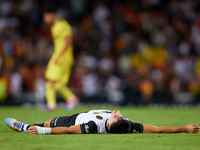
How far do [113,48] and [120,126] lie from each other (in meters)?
12.2

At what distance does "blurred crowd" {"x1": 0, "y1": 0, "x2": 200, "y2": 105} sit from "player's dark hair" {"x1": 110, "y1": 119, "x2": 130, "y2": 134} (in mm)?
8698

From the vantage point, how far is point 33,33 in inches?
691

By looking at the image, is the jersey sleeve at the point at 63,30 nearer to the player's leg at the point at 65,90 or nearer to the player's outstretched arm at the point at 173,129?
the player's leg at the point at 65,90

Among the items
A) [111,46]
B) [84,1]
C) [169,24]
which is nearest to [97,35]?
[111,46]

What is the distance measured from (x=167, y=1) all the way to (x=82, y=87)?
7.05 metres

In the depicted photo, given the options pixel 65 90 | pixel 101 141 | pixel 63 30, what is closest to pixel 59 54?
pixel 63 30

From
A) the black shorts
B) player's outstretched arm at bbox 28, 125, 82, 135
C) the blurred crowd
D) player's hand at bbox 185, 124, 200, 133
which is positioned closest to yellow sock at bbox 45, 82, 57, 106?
the blurred crowd

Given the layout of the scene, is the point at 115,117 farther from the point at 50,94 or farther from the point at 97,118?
the point at 50,94

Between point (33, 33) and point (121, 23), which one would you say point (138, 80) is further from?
point (33, 33)

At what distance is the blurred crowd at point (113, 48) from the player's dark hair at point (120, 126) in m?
8.70

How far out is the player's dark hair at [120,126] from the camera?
5.44 m

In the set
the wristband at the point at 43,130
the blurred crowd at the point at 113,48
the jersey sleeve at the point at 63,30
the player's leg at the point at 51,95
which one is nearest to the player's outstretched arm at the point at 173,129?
the wristband at the point at 43,130

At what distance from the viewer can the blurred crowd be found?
14578 millimetres

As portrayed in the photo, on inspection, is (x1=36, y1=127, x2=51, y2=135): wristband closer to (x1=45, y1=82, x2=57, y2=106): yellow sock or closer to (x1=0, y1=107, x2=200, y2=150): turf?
(x1=0, y1=107, x2=200, y2=150): turf
